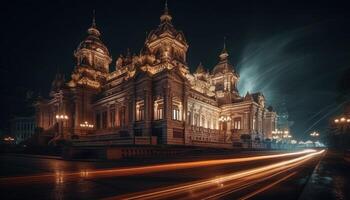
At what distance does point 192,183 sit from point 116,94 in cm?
4892

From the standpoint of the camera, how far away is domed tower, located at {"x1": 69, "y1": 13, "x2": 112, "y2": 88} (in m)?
65.5

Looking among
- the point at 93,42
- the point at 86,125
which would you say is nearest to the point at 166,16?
the point at 93,42

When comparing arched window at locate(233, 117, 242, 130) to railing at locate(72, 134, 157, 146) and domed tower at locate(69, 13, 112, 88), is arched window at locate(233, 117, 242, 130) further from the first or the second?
domed tower at locate(69, 13, 112, 88)

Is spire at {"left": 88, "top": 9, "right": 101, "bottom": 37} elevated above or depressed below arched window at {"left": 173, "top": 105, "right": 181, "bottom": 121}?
above

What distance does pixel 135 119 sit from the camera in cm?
4875

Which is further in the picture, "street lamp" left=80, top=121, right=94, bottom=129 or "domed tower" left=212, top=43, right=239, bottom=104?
"domed tower" left=212, top=43, right=239, bottom=104

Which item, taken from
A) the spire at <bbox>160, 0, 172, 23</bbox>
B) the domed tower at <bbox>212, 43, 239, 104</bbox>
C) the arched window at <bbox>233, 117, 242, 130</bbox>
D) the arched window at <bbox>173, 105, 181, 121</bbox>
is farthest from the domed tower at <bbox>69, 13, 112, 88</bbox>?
the arched window at <bbox>233, 117, 242, 130</bbox>

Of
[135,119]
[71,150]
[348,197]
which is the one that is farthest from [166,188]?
[135,119]

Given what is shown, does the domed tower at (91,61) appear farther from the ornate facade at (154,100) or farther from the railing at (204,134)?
the railing at (204,134)

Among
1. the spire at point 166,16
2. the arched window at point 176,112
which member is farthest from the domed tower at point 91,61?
the arched window at point 176,112

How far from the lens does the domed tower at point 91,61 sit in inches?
2579

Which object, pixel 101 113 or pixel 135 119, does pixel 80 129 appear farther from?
pixel 135 119

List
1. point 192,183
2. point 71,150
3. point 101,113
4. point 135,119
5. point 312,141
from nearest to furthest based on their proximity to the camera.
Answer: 1. point 192,183
2. point 71,150
3. point 135,119
4. point 101,113
5. point 312,141

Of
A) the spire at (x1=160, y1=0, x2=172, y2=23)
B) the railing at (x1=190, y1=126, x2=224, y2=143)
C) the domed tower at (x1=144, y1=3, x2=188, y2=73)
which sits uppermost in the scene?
the spire at (x1=160, y1=0, x2=172, y2=23)
